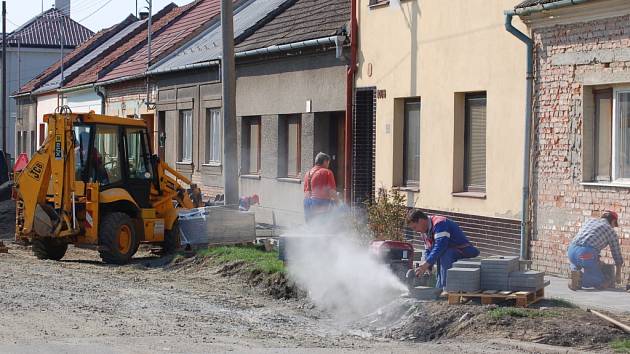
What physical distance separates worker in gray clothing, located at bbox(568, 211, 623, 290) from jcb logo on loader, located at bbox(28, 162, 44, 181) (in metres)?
9.16

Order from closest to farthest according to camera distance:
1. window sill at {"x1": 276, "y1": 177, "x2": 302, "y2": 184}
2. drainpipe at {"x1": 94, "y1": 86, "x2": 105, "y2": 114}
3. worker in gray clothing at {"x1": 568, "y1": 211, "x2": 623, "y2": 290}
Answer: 1. worker in gray clothing at {"x1": 568, "y1": 211, "x2": 623, "y2": 290}
2. window sill at {"x1": 276, "y1": 177, "x2": 302, "y2": 184}
3. drainpipe at {"x1": 94, "y1": 86, "x2": 105, "y2": 114}

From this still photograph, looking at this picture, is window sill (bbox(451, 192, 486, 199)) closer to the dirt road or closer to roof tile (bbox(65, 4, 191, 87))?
the dirt road

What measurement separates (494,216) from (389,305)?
15.8 ft

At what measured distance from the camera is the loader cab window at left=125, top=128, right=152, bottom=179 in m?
20.0

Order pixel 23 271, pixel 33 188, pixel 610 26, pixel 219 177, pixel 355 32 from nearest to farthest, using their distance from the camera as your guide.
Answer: pixel 610 26 < pixel 23 271 < pixel 33 188 < pixel 355 32 < pixel 219 177

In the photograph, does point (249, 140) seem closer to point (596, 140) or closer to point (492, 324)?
point (596, 140)

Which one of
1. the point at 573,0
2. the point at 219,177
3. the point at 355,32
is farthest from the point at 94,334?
the point at 219,177

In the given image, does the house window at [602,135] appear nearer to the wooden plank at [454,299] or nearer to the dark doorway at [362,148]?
the wooden plank at [454,299]

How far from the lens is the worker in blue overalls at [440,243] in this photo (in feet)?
43.3

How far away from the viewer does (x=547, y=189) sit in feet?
52.9

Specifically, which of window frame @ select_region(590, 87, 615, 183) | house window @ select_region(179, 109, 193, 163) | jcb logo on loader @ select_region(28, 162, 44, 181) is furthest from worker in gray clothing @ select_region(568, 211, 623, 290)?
house window @ select_region(179, 109, 193, 163)

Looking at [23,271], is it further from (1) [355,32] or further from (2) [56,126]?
(1) [355,32]

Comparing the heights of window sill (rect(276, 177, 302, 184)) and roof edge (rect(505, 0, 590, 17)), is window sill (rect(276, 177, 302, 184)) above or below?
below

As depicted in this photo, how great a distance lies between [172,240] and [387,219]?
167 inches
